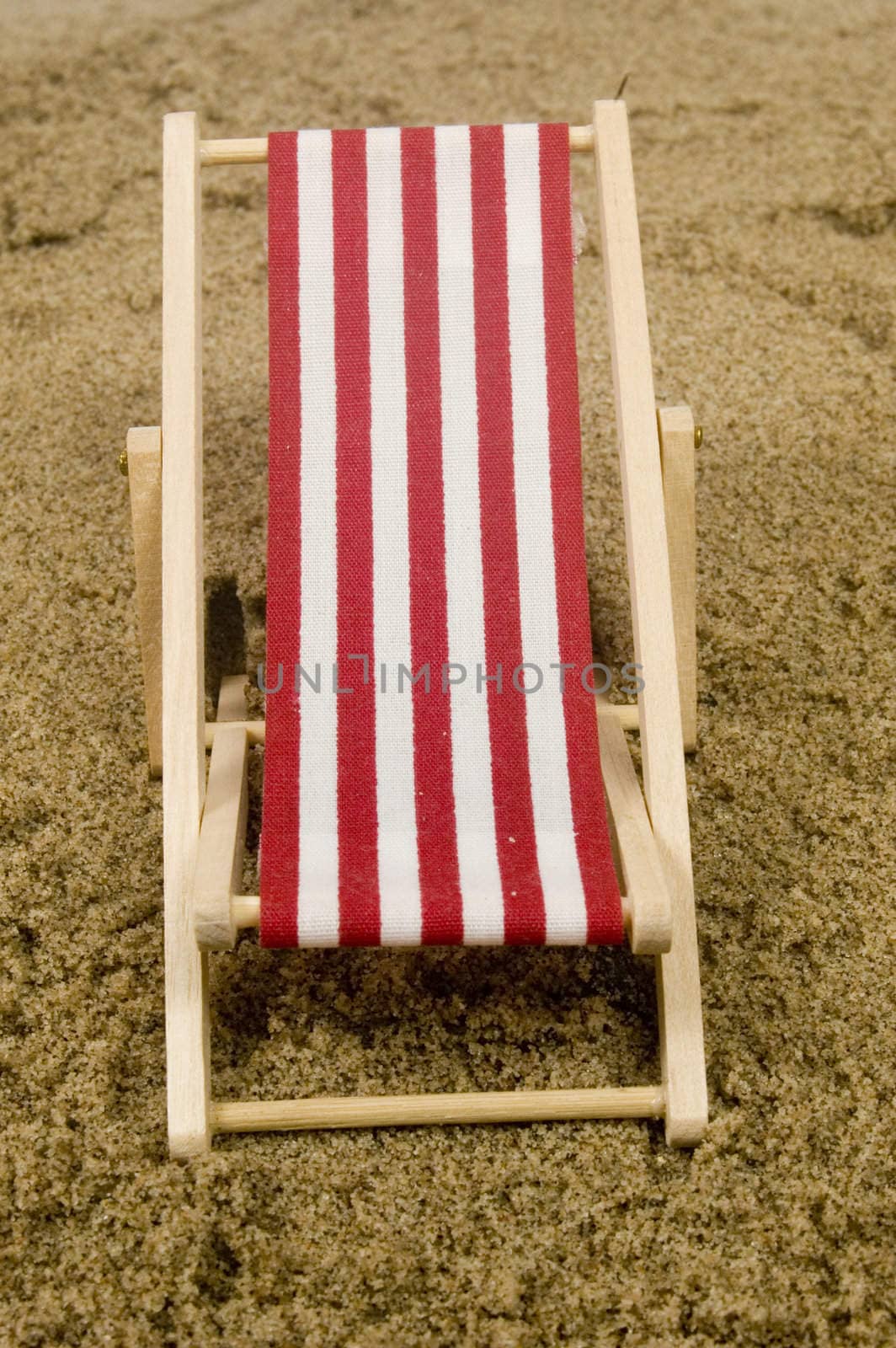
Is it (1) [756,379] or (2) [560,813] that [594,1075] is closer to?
(2) [560,813]

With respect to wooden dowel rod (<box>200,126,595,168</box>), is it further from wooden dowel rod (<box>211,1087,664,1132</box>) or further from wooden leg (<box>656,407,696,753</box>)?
wooden dowel rod (<box>211,1087,664,1132</box>)

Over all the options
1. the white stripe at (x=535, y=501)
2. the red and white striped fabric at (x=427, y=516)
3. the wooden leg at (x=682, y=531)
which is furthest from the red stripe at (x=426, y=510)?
the wooden leg at (x=682, y=531)

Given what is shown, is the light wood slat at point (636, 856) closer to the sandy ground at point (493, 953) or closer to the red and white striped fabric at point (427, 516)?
the red and white striped fabric at point (427, 516)

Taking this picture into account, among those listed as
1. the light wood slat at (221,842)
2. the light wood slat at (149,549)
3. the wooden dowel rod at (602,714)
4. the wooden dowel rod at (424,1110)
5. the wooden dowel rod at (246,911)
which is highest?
the light wood slat at (149,549)

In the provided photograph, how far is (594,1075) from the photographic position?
5.61 feet

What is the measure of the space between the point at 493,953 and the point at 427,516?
0.64 metres

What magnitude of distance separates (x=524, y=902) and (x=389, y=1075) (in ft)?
1.18

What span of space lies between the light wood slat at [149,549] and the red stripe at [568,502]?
0.55 meters

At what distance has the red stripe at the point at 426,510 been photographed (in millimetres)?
1682

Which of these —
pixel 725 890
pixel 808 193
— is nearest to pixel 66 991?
pixel 725 890

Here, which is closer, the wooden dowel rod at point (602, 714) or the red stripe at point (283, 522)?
the red stripe at point (283, 522)

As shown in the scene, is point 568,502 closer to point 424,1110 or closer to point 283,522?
point 283,522

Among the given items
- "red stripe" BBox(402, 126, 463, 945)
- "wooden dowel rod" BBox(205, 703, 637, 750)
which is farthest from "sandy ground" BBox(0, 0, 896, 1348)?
"red stripe" BBox(402, 126, 463, 945)

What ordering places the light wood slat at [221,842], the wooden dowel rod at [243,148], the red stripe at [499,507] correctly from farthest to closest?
1. the wooden dowel rod at [243,148]
2. the red stripe at [499,507]
3. the light wood slat at [221,842]
